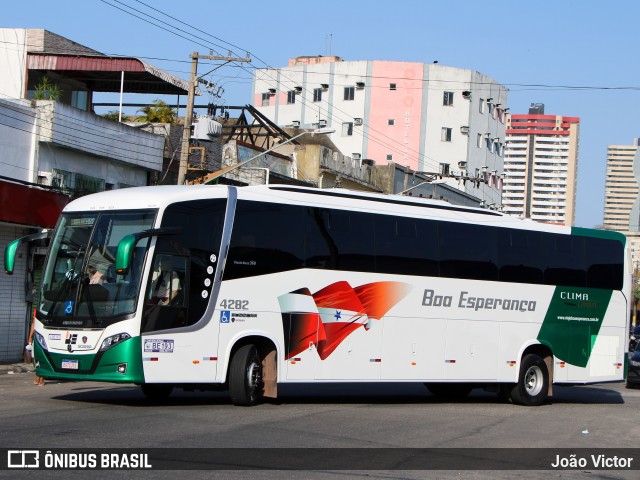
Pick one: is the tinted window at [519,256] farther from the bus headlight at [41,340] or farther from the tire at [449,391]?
the bus headlight at [41,340]

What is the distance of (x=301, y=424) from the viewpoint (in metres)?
15.1

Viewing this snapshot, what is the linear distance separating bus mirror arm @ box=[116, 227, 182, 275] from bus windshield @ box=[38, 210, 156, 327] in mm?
272

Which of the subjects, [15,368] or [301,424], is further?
[15,368]

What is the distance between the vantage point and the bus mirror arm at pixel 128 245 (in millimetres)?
14977

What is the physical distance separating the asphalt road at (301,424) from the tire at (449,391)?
0.23m

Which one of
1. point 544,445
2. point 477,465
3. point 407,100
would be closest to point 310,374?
point 544,445

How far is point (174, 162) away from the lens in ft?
117

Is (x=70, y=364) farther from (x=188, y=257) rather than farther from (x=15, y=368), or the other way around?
(x=15, y=368)

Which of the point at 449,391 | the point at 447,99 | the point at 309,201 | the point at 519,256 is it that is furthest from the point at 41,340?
the point at 447,99

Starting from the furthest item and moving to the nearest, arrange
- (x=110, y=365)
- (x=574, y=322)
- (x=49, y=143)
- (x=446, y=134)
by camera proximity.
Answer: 1. (x=446, y=134)
2. (x=49, y=143)
3. (x=574, y=322)
4. (x=110, y=365)

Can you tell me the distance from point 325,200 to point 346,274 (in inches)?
54.0

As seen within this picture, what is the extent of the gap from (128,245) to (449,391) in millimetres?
10663

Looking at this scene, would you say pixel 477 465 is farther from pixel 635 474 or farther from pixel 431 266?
pixel 431 266

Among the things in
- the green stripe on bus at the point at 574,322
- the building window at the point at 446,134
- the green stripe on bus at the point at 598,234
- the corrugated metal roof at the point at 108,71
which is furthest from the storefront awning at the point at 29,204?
the building window at the point at 446,134
